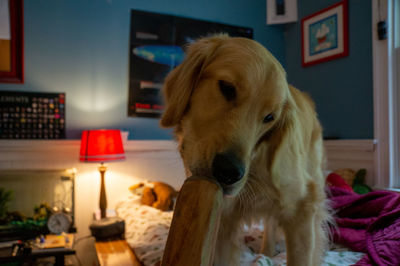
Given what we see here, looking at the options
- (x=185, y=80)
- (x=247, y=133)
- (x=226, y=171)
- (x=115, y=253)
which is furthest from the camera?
(x=115, y=253)

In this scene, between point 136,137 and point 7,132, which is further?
point 136,137

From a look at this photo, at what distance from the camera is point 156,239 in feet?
5.24

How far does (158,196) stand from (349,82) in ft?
6.61

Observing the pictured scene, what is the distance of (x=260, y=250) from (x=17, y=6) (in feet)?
8.62

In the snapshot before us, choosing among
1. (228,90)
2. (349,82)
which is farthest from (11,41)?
(349,82)

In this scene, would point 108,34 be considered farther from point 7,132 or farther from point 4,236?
point 4,236

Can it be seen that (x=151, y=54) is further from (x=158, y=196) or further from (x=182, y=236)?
(x=182, y=236)

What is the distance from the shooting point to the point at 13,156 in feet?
7.86

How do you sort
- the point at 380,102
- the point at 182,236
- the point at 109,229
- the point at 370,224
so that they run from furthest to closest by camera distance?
the point at 380,102 → the point at 109,229 → the point at 370,224 → the point at 182,236

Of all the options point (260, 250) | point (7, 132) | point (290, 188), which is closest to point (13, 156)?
point (7, 132)

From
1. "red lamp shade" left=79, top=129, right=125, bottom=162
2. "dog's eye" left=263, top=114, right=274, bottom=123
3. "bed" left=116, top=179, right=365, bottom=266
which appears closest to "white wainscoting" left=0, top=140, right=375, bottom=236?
"bed" left=116, top=179, right=365, bottom=266

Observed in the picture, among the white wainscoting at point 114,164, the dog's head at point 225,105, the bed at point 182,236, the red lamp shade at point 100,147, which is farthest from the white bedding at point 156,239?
the dog's head at point 225,105

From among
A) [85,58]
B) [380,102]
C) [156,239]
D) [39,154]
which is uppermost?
A: [85,58]

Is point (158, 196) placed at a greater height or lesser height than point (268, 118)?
lesser
